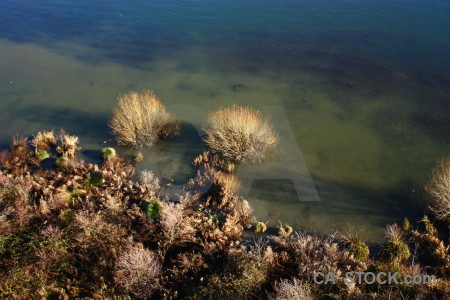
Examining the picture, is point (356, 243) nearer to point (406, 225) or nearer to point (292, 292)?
point (406, 225)

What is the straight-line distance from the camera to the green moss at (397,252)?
8.93 metres

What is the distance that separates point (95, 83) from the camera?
17.8m

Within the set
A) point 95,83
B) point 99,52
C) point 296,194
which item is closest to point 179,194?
point 296,194

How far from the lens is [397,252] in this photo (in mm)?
9016

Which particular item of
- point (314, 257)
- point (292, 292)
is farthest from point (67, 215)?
point (314, 257)

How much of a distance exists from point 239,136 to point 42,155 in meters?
8.09

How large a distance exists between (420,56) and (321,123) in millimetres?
9345

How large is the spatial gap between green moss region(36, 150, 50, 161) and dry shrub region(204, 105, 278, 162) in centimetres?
663

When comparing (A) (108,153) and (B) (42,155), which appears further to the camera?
(A) (108,153)

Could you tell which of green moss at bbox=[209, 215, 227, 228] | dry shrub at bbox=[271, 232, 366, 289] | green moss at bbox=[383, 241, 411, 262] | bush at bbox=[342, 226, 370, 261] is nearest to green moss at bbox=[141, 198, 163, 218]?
green moss at bbox=[209, 215, 227, 228]

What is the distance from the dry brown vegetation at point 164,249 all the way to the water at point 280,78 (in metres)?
1.24

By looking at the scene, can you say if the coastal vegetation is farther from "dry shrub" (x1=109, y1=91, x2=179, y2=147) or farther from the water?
the water

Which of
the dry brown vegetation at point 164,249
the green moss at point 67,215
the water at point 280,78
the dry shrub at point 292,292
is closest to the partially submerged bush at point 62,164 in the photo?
the dry brown vegetation at point 164,249

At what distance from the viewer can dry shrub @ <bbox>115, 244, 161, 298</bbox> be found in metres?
8.14
